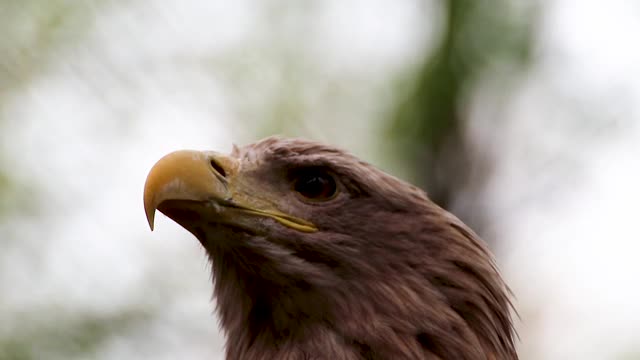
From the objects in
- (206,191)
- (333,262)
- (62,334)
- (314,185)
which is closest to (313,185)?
(314,185)

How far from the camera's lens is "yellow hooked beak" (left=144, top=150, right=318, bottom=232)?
3.62m

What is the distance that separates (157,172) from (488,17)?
4.61 meters

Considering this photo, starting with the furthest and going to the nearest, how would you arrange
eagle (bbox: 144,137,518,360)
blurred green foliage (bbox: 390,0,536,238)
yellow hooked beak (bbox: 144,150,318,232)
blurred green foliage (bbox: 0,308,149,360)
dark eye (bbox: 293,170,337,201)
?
blurred green foliage (bbox: 0,308,149,360)
blurred green foliage (bbox: 390,0,536,238)
dark eye (bbox: 293,170,337,201)
eagle (bbox: 144,137,518,360)
yellow hooked beak (bbox: 144,150,318,232)

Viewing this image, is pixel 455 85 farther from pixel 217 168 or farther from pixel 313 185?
pixel 217 168

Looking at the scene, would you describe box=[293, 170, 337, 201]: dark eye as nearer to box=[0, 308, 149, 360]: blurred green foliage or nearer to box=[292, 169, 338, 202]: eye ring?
box=[292, 169, 338, 202]: eye ring

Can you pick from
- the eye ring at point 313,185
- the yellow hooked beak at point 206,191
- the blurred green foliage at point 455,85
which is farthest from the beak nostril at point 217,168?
the blurred green foliage at point 455,85

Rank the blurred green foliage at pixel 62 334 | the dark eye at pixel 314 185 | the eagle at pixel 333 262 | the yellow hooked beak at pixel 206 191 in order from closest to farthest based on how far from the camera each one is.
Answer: the yellow hooked beak at pixel 206 191 < the eagle at pixel 333 262 < the dark eye at pixel 314 185 < the blurred green foliage at pixel 62 334

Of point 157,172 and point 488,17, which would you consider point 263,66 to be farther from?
point 157,172

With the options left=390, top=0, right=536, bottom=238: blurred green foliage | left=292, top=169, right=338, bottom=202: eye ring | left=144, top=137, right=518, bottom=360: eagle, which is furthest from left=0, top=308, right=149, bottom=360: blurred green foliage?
left=292, top=169, right=338, bottom=202: eye ring

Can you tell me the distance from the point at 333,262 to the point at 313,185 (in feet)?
0.78

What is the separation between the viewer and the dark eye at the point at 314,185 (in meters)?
3.88

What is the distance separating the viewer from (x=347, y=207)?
12.8ft

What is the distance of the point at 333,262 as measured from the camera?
12.7 feet

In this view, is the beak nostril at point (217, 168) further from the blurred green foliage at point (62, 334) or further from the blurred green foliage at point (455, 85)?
the blurred green foliage at point (62, 334)
